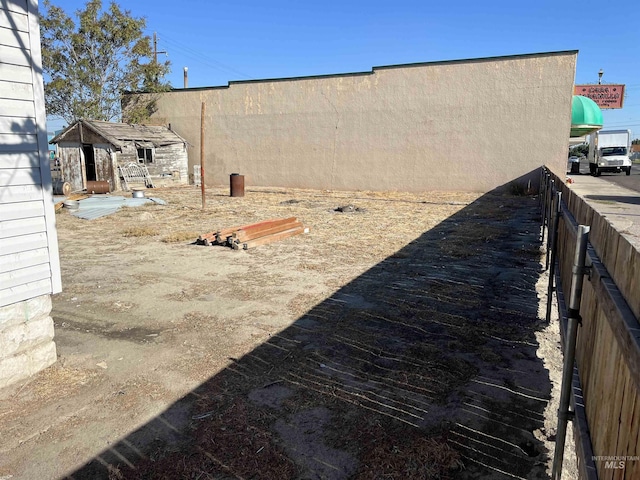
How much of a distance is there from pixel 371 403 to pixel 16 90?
415cm

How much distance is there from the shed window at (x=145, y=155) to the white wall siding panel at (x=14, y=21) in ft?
70.0

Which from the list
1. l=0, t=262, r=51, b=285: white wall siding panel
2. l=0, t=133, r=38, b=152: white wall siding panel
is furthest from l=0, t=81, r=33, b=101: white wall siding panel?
l=0, t=262, r=51, b=285: white wall siding panel

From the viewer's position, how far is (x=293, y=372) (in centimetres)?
437

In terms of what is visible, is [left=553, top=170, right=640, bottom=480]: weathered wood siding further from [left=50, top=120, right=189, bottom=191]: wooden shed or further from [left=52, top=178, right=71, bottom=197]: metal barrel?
[left=50, top=120, right=189, bottom=191]: wooden shed

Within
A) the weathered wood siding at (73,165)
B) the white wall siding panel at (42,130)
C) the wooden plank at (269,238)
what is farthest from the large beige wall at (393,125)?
the white wall siding panel at (42,130)

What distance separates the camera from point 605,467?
1965 millimetres

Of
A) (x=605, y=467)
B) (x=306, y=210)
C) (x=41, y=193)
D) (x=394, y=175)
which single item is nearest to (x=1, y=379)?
(x=41, y=193)

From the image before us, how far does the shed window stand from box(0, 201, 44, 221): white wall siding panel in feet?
70.1

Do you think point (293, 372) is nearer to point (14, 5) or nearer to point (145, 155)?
point (14, 5)

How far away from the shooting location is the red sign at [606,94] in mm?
53844

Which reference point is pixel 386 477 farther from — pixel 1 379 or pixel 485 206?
pixel 485 206

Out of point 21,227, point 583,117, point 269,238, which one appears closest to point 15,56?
point 21,227

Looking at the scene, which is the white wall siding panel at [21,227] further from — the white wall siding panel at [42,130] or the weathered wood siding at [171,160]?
the weathered wood siding at [171,160]

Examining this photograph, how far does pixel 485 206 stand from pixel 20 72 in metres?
16.1
